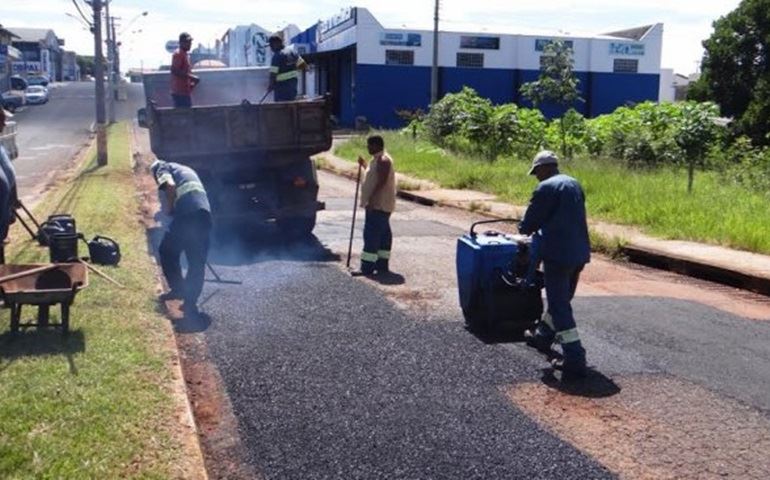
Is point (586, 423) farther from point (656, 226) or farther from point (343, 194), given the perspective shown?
point (343, 194)

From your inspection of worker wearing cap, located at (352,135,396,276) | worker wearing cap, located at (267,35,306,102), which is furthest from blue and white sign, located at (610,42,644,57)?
worker wearing cap, located at (352,135,396,276)

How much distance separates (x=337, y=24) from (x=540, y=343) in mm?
40766

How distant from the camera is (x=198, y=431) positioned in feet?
16.8

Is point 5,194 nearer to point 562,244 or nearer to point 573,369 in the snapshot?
point 562,244

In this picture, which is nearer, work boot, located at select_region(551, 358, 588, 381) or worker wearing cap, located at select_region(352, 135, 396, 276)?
work boot, located at select_region(551, 358, 588, 381)

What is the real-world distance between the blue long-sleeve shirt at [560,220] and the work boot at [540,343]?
2.71ft

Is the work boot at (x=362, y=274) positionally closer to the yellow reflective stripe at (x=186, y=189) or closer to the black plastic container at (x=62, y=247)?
the yellow reflective stripe at (x=186, y=189)

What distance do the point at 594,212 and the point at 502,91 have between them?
3095 cm

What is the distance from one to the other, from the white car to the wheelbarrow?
198 ft

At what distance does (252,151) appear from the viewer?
11633mm

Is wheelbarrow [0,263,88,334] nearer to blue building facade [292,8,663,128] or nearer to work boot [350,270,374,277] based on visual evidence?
work boot [350,270,374,277]

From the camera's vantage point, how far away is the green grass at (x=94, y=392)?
171 inches

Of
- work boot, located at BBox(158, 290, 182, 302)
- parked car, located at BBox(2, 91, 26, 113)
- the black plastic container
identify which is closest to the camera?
work boot, located at BBox(158, 290, 182, 302)

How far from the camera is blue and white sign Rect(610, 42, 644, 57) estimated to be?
45781 millimetres
